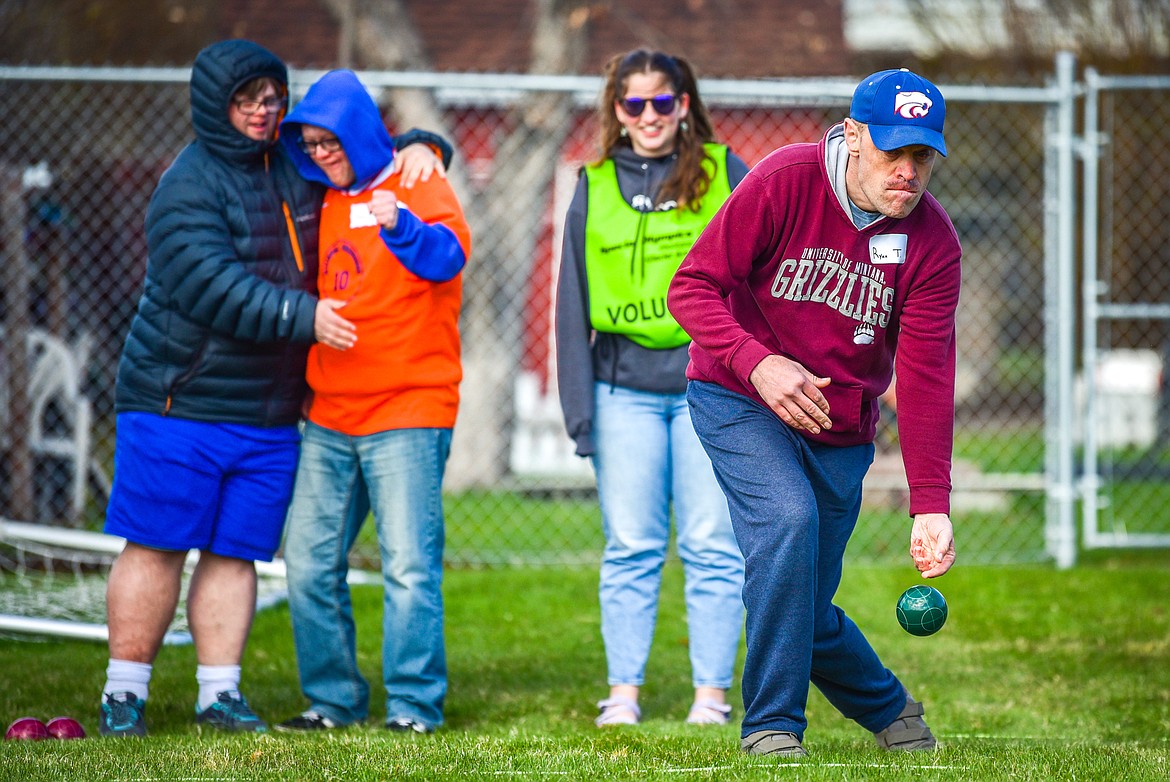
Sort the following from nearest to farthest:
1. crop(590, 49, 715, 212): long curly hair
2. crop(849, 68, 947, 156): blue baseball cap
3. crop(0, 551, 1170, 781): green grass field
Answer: crop(849, 68, 947, 156): blue baseball cap < crop(0, 551, 1170, 781): green grass field < crop(590, 49, 715, 212): long curly hair

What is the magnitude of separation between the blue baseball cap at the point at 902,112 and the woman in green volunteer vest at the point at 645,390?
1315mm

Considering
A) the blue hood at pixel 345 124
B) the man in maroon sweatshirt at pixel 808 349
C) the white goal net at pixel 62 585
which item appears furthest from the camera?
the white goal net at pixel 62 585

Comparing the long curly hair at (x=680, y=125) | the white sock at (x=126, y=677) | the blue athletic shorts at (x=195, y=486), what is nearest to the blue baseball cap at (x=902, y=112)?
the long curly hair at (x=680, y=125)

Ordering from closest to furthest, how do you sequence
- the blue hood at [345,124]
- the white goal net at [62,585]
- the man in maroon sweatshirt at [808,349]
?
the man in maroon sweatshirt at [808,349] < the blue hood at [345,124] < the white goal net at [62,585]

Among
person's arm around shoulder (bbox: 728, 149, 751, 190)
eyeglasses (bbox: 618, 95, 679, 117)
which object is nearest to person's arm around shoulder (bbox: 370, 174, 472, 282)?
eyeglasses (bbox: 618, 95, 679, 117)

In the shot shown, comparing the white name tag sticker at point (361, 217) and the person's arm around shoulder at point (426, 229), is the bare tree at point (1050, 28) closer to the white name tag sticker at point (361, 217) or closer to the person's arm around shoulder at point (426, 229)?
the person's arm around shoulder at point (426, 229)

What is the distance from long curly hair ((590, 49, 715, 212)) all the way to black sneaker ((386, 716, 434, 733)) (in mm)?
1933

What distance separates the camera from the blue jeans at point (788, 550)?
328 centimetres

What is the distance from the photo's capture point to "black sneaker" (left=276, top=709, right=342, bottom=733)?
4.28m

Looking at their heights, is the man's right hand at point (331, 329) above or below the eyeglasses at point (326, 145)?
below

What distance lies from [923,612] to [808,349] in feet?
2.55

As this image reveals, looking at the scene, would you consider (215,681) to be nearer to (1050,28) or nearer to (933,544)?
(933,544)

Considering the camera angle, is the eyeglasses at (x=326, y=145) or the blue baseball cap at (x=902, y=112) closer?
the blue baseball cap at (x=902, y=112)

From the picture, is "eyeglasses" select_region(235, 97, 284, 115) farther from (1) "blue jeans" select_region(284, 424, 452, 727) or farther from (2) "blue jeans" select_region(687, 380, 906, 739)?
(2) "blue jeans" select_region(687, 380, 906, 739)
